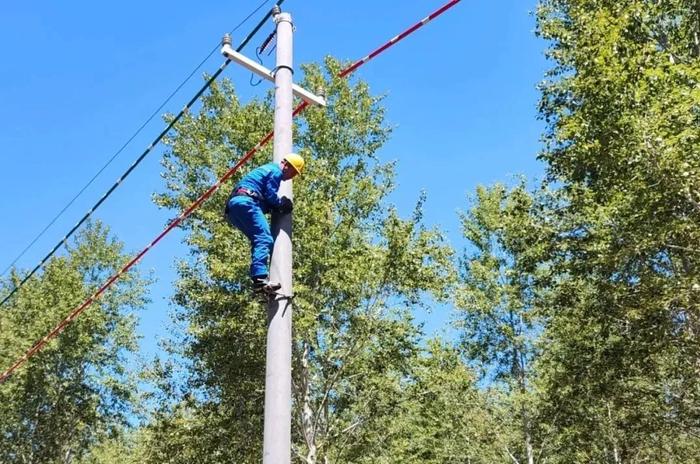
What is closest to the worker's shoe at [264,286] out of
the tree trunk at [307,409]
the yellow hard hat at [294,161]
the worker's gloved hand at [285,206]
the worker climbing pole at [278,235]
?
the worker climbing pole at [278,235]

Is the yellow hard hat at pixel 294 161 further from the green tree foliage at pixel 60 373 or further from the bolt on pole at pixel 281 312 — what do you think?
the green tree foliage at pixel 60 373

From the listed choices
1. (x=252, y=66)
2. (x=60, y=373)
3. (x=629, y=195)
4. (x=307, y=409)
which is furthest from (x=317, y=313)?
(x=60, y=373)

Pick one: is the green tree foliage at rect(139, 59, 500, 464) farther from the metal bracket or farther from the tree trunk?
the metal bracket

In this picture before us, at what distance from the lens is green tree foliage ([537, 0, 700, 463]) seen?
32.4 feet

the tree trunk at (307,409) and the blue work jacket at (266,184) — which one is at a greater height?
the tree trunk at (307,409)

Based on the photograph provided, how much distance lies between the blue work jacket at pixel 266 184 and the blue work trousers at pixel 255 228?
0.19 ft

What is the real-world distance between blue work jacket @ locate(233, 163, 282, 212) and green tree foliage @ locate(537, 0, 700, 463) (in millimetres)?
7451

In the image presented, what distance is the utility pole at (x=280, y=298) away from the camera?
302 centimetres

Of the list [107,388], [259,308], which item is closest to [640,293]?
[259,308]

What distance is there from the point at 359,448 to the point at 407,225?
597 centimetres

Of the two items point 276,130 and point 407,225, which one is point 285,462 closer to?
point 276,130

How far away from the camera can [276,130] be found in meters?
3.91

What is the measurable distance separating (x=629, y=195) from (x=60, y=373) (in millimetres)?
21764

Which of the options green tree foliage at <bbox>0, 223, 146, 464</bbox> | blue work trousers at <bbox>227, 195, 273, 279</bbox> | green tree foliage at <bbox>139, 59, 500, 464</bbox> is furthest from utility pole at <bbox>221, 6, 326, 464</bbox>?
green tree foliage at <bbox>0, 223, 146, 464</bbox>
